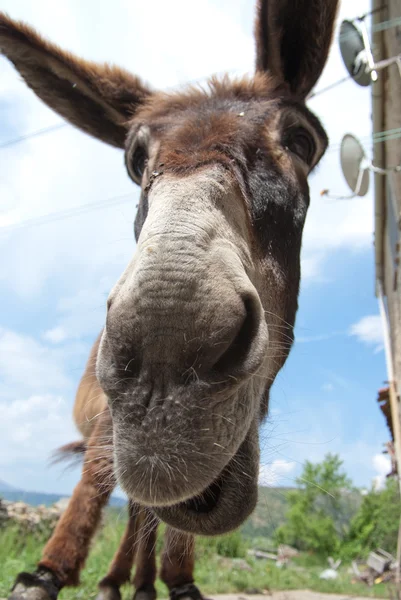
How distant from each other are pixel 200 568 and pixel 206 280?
8.25m

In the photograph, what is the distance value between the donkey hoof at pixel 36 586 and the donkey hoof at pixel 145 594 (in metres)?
1.44

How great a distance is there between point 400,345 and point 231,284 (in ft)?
15.0

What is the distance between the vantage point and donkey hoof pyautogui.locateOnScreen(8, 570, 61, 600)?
2.73m

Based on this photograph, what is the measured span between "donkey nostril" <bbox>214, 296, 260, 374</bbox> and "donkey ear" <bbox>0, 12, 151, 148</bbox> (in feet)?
7.92

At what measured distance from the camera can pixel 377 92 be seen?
653 centimetres

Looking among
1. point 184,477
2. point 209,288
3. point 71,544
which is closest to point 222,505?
point 184,477

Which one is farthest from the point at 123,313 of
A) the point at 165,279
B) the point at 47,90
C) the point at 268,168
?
the point at 47,90

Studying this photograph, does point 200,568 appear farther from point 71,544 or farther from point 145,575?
point 71,544

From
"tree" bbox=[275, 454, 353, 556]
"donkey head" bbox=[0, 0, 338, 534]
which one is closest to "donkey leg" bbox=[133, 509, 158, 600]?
"donkey head" bbox=[0, 0, 338, 534]

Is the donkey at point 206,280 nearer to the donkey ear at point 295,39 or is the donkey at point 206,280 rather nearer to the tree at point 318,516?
the donkey ear at point 295,39

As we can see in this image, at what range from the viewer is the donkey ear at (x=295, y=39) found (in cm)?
276

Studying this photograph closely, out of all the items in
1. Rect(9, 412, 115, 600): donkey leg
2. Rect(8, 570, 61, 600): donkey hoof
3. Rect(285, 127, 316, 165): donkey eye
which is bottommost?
Rect(8, 570, 61, 600): donkey hoof

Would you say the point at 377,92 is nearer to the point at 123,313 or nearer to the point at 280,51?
the point at 280,51

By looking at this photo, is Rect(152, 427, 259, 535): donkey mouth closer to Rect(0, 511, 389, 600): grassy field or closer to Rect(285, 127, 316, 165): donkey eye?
Rect(285, 127, 316, 165): donkey eye
